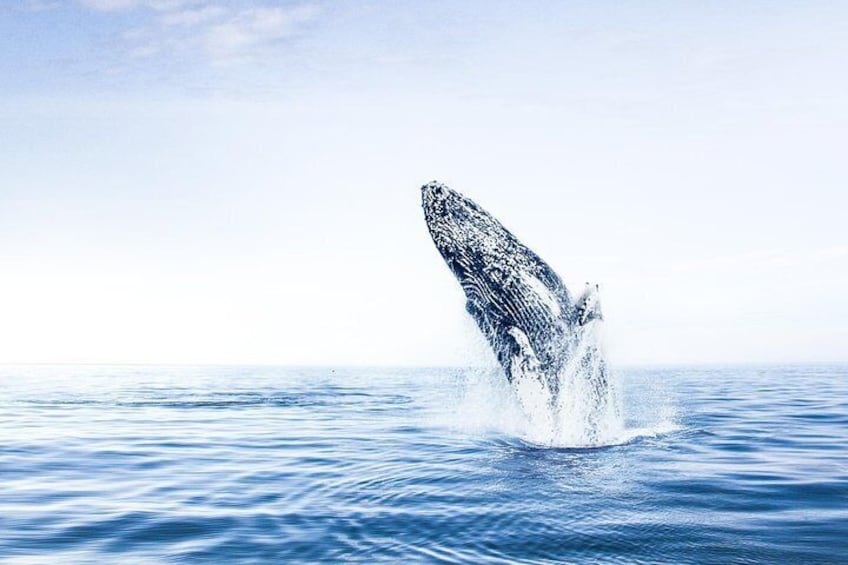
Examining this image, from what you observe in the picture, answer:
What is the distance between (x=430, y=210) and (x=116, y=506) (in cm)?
599

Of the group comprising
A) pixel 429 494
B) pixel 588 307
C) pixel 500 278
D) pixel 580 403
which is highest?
pixel 500 278

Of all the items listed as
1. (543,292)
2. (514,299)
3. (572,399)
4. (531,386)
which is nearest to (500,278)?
(514,299)

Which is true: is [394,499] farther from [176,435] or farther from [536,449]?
[176,435]

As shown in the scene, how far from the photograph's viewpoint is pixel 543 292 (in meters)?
11.6

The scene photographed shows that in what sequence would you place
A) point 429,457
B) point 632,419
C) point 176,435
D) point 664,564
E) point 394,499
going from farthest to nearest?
point 632,419, point 176,435, point 429,457, point 394,499, point 664,564

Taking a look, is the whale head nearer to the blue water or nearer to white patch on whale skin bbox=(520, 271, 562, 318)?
white patch on whale skin bbox=(520, 271, 562, 318)

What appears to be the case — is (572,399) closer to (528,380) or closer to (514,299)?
(528,380)

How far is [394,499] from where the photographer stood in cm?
775

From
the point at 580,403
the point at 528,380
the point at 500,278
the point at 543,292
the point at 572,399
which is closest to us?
the point at 500,278

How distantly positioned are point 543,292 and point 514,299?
1.66 ft

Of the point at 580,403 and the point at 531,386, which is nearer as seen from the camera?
the point at 531,386

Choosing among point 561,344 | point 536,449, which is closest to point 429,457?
point 536,449

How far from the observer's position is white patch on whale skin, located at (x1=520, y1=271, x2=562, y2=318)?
11523 millimetres

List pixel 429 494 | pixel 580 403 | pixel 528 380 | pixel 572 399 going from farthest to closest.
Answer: pixel 580 403 → pixel 572 399 → pixel 528 380 → pixel 429 494
